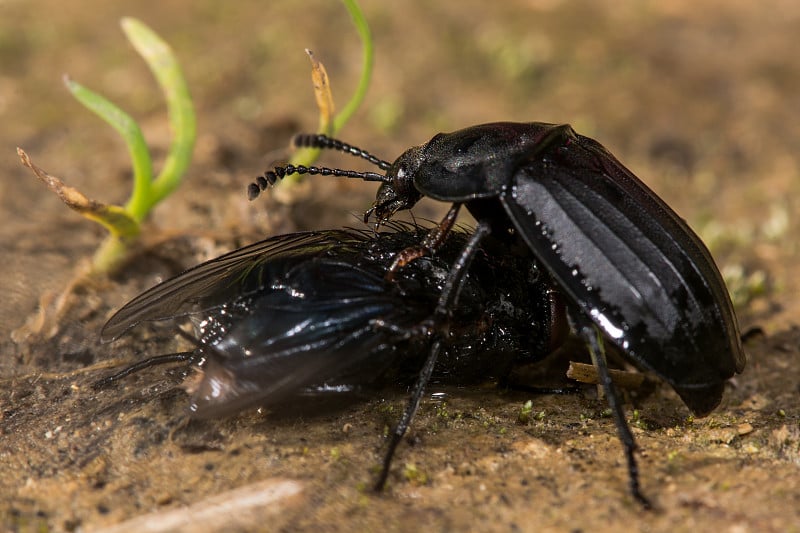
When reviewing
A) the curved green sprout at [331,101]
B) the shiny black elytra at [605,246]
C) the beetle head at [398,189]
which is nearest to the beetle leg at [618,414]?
the shiny black elytra at [605,246]

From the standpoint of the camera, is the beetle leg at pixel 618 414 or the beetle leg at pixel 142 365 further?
the beetle leg at pixel 142 365

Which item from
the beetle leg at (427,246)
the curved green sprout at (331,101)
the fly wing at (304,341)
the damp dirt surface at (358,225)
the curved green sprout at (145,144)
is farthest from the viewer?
the curved green sprout at (331,101)

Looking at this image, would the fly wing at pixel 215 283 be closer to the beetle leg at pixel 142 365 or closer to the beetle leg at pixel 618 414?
the beetle leg at pixel 142 365

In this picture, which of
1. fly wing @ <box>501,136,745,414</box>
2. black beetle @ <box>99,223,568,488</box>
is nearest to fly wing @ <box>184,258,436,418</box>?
black beetle @ <box>99,223,568,488</box>

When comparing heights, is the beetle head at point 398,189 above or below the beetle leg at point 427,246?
above

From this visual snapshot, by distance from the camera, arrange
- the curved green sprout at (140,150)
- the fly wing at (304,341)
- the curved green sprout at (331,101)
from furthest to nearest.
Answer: the curved green sprout at (331,101) < the curved green sprout at (140,150) < the fly wing at (304,341)

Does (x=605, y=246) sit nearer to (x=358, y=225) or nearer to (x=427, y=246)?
(x=427, y=246)

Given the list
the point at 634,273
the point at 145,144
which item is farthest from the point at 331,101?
the point at 634,273
